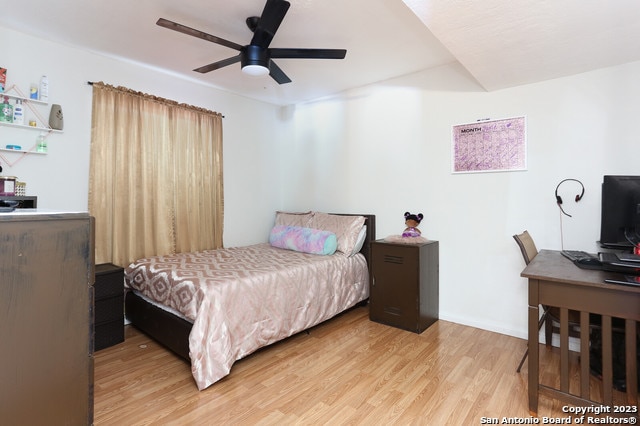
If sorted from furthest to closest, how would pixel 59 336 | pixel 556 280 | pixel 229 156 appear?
pixel 229 156 → pixel 556 280 → pixel 59 336

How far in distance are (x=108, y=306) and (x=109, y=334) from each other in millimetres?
224

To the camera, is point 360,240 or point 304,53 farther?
point 360,240

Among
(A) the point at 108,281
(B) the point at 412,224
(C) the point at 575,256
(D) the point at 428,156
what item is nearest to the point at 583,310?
(C) the point at 575,256

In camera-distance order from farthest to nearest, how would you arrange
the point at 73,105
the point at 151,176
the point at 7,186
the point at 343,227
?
the point at 343,227 < the point at 151,176 < the point at 73,105 < the point at 7,186

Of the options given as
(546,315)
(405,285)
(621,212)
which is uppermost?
(621,212)

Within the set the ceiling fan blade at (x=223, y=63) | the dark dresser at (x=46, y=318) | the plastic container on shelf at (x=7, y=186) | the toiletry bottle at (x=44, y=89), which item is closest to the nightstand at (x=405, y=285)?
the ceiling fan blade at (x=223, y=63)

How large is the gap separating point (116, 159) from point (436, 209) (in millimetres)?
3065

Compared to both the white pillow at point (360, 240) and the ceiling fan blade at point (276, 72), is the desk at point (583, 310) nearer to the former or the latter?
the white pillow at point (360, 240)

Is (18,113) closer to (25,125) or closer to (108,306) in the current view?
(25,125)

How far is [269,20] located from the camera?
1951 mm

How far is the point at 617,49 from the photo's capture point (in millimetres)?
2109

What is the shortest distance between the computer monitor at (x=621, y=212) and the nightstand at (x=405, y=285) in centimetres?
128

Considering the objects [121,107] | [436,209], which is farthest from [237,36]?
[436,209]

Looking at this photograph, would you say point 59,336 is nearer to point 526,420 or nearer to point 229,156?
point 526,420
